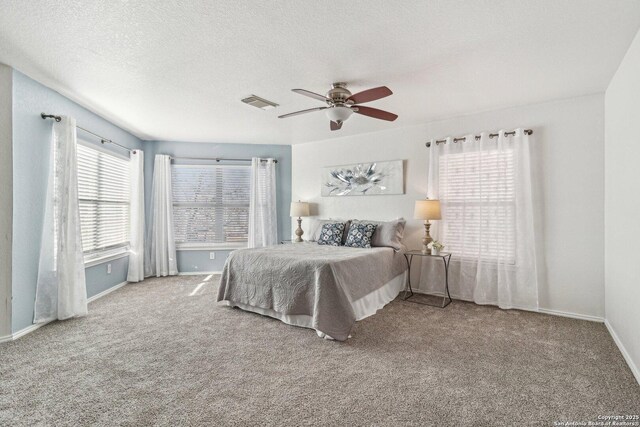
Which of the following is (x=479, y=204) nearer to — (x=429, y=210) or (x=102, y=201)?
(x=429, y=210)

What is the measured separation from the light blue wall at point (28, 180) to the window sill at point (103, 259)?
93 centimetres

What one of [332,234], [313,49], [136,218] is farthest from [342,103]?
[136,218]

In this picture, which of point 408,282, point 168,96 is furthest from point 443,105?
point 168,96

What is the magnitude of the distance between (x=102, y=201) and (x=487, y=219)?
16.8 ft

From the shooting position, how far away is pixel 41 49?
8.16 feet

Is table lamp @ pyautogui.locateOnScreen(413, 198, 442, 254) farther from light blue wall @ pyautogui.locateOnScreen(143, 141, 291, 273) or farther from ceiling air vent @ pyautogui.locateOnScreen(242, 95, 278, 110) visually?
light blue wall @ pyautogui.locateOnScreen(143, 141, 291, 273)

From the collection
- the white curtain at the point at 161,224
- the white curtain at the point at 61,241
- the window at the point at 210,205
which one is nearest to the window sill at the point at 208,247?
the window at the point at 210,205

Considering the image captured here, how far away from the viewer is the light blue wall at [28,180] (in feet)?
9.53

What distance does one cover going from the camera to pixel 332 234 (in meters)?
4.59

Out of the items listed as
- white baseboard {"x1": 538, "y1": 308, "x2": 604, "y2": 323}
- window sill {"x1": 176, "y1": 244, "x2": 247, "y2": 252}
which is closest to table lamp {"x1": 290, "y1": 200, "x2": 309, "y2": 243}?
window sill {"x1": 176, "y1": 244, "x2": 247, "y2": 252}

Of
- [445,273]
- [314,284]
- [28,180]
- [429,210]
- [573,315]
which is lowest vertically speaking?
[573,315]

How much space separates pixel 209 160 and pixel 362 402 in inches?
193

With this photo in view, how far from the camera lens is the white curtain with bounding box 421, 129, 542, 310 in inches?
145

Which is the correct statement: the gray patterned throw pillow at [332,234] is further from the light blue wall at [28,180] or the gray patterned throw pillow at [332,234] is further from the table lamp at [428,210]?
the light blue wall at [28,180]
